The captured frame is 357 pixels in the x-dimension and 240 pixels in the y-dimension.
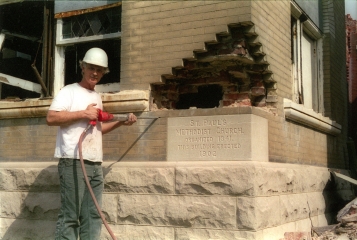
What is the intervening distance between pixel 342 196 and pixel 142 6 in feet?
16.2

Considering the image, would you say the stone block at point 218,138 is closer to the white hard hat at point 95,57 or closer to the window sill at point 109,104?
the window sill at point 109,104

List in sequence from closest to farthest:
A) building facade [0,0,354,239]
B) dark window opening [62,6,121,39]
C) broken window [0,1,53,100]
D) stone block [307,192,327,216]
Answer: building facade [0,0,354,239] < dark window opening [62,6,121,39] < stone block [307,192,327,216] < broken window [0,1,53,100]

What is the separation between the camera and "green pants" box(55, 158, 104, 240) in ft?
15.9

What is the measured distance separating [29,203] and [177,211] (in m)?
2.23

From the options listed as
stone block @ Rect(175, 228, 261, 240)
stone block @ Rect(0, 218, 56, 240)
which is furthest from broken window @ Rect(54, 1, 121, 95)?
stone block @ Rect(175, 228, 261, 240)

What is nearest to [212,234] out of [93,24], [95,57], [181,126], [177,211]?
[177,211]

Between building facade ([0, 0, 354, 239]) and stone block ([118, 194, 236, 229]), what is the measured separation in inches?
0.5

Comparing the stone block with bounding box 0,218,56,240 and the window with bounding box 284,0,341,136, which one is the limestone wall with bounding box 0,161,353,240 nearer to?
the stone block with bounding box 0,218,56,240

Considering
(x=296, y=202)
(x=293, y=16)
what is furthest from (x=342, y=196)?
(x=293, y=16)

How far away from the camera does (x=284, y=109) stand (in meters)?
6.80

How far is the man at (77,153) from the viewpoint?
4.85 meters

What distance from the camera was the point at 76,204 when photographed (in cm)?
488

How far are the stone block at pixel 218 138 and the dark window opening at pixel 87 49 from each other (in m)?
1.62

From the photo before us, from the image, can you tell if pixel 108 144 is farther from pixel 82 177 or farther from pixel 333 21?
pixel 333 21
